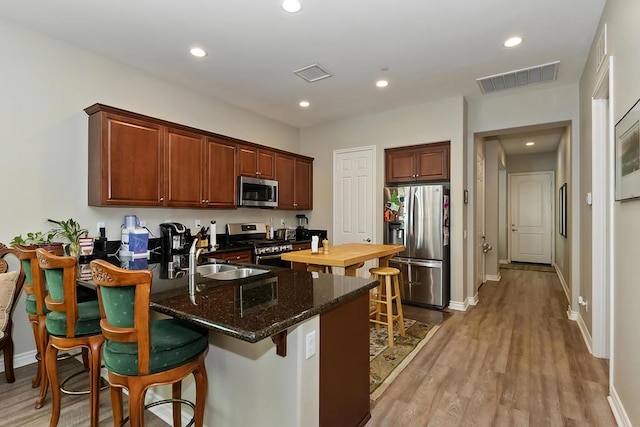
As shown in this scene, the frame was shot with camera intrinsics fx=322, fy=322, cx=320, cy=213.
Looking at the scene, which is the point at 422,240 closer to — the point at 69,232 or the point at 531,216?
the point at 69,232

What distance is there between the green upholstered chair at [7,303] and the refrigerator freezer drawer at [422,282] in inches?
157

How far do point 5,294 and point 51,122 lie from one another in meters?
1.59

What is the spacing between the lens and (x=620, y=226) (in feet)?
6.72

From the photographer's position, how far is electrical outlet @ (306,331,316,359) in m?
1.48

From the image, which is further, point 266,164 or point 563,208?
point 563,208

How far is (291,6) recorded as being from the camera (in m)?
2.45

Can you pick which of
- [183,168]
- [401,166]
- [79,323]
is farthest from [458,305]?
[79,323]

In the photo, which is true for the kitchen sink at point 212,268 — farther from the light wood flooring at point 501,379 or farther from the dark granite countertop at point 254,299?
the light wood flooring at point 501,379

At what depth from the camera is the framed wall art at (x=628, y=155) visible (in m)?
1.71

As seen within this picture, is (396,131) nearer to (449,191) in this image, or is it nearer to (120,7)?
(449,191)

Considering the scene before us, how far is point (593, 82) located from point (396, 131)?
2.34 m

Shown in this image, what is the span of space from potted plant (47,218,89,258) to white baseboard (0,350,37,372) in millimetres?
961

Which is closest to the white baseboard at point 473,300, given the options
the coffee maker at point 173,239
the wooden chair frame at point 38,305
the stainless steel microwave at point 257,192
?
the stainless steel microwave at point 257,192

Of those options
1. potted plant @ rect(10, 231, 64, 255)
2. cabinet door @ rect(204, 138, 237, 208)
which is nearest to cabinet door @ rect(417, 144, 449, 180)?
cabinet door @ rect(204, 138, 237, 208)
